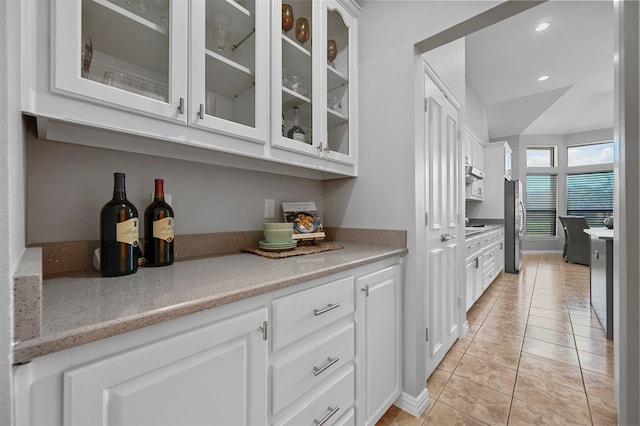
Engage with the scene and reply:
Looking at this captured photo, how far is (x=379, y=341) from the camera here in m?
1.34

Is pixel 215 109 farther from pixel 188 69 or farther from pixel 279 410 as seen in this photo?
pixel 279 410

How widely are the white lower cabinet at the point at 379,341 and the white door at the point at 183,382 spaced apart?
1.83 feet

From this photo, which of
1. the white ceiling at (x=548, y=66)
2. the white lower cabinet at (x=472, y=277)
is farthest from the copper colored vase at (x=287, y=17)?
the white ceiling at (x=548, y=66)

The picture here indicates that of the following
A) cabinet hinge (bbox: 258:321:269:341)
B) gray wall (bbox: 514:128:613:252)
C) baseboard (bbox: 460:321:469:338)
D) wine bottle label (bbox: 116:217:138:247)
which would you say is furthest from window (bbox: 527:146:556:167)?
wine bottle label (bbox: 116:217:138:247)

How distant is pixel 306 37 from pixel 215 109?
0.75 meters

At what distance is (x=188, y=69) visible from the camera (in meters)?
0.98

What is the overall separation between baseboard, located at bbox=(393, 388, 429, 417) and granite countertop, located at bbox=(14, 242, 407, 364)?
0.92 metres

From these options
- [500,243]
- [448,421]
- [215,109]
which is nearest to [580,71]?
[500,243]

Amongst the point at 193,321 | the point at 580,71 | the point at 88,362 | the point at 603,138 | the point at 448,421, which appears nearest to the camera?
the point at 88,362

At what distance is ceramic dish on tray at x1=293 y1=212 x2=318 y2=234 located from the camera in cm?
162

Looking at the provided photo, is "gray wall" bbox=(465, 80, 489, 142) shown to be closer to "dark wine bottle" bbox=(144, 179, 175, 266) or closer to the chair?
the chair

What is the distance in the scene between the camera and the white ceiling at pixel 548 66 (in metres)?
2.89

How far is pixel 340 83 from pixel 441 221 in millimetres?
1116

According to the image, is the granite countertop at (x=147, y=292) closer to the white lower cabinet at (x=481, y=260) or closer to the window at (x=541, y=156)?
the white lower cabinet at (x=481, y=260)
